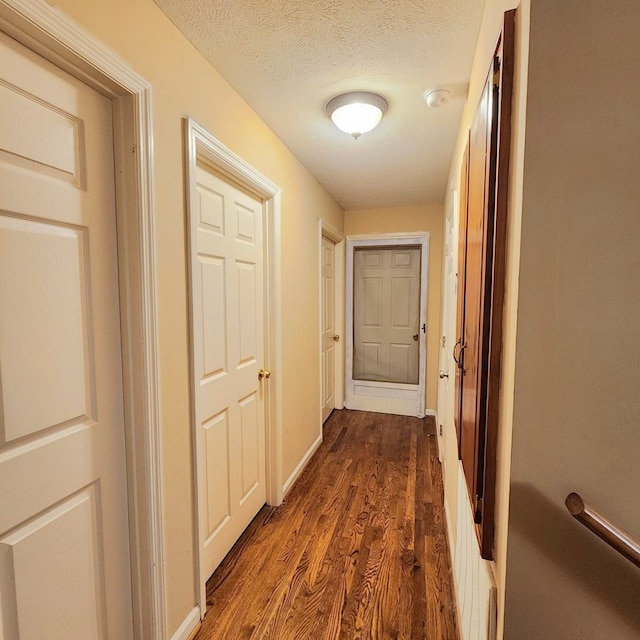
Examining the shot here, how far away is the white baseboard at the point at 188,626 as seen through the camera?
131cm

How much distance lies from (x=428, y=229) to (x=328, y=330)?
5.15ft

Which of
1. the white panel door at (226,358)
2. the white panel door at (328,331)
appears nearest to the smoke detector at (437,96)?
the white panel door at (226,358)

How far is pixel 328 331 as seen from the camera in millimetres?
3775

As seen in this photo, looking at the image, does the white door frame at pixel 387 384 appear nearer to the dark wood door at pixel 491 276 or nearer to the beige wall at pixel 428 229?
the beige wall at pixel 428 229

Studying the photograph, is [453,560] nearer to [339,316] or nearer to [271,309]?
[271,309]

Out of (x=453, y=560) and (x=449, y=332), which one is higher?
(x=449, y=332)

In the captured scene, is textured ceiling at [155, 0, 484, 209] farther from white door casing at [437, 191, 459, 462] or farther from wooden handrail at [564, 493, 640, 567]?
wooden handrail at [564, 493, 640, 567]

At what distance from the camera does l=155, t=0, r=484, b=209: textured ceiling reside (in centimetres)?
118

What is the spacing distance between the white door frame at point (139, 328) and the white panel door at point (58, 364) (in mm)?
35

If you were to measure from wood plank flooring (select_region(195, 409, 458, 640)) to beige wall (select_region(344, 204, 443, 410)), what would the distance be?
1.32 meters

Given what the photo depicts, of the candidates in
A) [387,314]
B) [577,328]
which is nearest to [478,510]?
[577,328]

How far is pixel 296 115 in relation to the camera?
6.17 feet

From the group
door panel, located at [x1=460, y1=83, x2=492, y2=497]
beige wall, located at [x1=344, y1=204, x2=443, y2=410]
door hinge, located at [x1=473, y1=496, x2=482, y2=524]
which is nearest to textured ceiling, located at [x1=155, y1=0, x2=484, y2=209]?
door panel, located at [x1=460, y1=83, x2=492, y2=497]

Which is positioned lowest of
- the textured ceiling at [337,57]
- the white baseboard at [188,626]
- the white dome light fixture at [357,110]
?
the white baseboard at [188,626]
